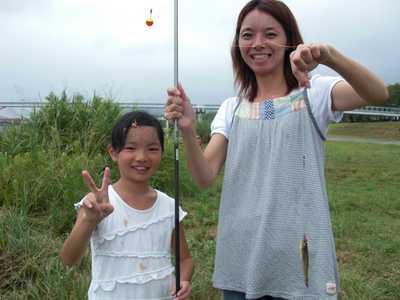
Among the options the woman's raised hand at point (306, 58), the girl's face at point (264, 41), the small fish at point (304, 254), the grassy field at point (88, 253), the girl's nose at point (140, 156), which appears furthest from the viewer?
the grassy field at point (88, 253)

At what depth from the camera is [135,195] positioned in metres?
1.82

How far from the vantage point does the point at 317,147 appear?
1.54m

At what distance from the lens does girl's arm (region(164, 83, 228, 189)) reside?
1.69 m

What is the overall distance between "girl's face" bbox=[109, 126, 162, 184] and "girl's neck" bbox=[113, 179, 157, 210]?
4 centimetres

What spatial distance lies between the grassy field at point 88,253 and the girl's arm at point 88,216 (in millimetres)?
1209

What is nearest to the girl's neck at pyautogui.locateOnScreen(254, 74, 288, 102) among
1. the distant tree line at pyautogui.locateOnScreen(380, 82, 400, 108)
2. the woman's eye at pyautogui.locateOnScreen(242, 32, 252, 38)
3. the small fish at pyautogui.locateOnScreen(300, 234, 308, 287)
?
the woman's eye at pyautogui.locateOnScreen(242, 32, 252, 38)

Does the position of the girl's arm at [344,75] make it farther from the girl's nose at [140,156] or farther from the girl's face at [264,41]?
the girl's nose at [140,156]

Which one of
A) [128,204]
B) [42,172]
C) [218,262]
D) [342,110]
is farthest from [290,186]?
[42,172]

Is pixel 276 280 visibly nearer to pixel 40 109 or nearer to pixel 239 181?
pixel 239 181

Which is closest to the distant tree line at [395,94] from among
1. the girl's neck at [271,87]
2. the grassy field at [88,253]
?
the grassy field at [88,253]

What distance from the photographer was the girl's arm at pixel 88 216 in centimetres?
143

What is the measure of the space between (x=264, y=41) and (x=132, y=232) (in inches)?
43.1

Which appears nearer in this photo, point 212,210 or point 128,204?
point 128,204

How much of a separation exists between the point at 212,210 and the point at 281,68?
348 centimetres
